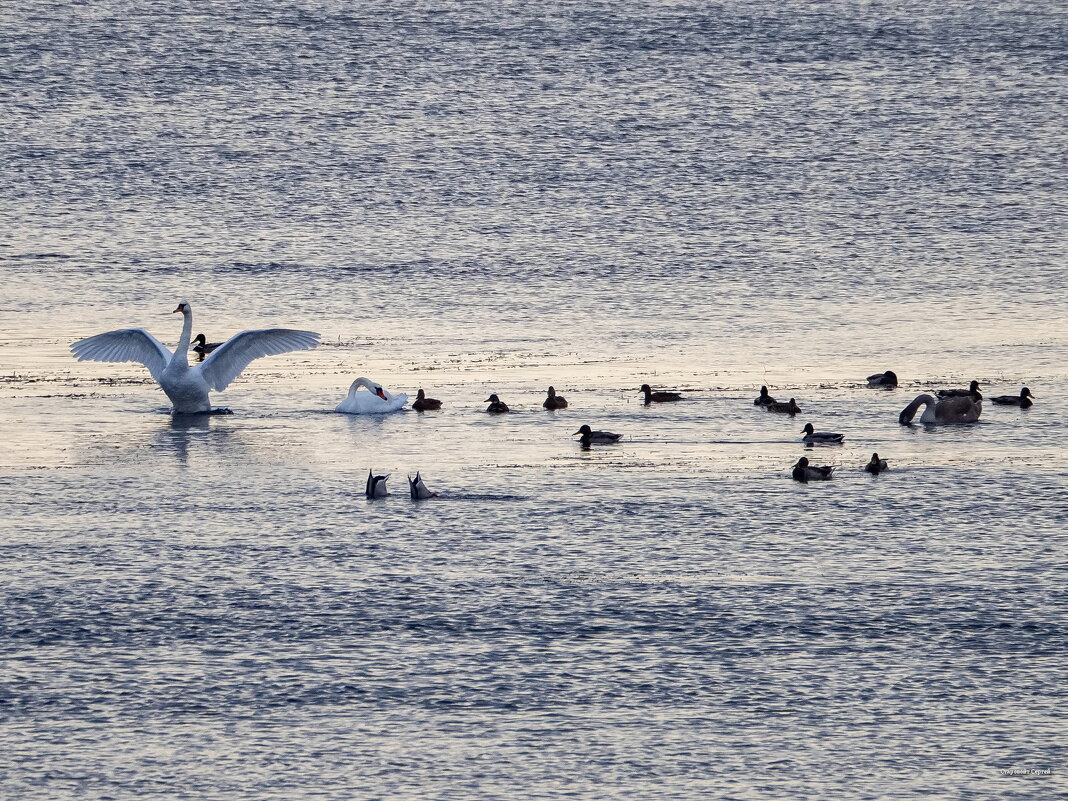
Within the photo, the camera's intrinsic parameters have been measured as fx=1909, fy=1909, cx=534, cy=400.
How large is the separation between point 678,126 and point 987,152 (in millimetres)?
8339

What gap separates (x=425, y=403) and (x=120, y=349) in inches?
191

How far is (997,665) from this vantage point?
43.5 ft

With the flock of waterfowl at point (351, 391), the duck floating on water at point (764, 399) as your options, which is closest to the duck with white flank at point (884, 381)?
the flock of waterfowl at point (351, 391)

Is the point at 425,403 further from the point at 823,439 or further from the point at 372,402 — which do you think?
the point at 823,439

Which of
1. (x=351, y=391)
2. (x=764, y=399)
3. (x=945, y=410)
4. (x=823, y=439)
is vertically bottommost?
(x=823, y=439)

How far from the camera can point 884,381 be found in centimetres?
2386

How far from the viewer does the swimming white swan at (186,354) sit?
77.0ft

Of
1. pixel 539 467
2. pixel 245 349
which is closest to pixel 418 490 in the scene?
pixel 539 467

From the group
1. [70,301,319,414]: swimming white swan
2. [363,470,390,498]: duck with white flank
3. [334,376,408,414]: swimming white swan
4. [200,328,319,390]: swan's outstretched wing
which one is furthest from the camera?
[200,328,319,390]: swan's outstretched wing

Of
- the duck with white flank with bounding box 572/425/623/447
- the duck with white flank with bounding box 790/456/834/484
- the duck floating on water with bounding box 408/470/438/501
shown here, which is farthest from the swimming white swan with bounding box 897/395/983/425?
the duck floating on water with bounding box 408/470/438/501

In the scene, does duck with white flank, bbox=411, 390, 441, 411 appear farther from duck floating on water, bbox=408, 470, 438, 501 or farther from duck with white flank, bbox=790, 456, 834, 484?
duck with white flank, bbox=790, 456, 834, 484

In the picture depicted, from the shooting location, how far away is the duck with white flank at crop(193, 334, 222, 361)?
28016 mm

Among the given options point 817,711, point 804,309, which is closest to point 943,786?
point 817,711

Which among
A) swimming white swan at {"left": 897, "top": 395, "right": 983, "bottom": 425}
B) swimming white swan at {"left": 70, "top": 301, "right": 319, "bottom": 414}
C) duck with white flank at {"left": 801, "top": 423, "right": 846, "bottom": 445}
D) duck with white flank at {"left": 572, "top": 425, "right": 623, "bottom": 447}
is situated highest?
swimming white swan at {"left": 70, "top": 301, "right": 319, "bottom": 414}
